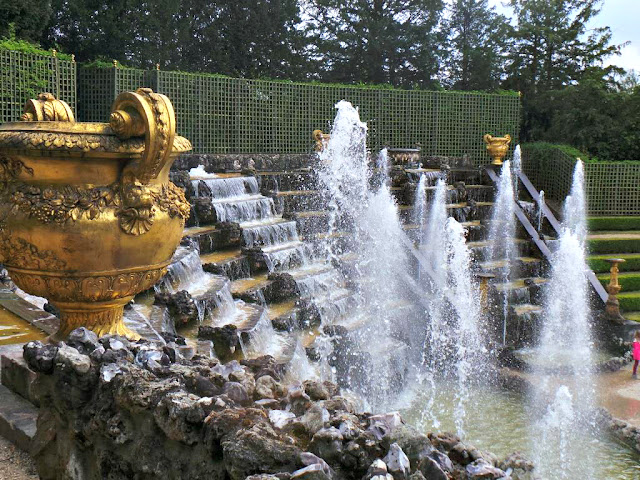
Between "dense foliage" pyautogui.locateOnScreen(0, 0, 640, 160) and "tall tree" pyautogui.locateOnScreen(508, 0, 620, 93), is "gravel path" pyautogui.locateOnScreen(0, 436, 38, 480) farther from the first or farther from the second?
"tall tree" pyautogui.locateOnScreen(508, 0, 620, 93)

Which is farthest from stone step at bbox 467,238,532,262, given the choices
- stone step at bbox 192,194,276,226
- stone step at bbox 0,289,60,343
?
stone step at bbox 0,289,60,343

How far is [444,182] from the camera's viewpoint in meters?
14.4

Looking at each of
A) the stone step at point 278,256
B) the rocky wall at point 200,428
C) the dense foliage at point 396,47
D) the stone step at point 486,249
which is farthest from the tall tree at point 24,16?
the rocky wall at point 200,428

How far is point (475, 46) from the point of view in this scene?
24.8 meters

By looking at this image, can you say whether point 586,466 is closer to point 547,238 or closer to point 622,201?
point 547,238

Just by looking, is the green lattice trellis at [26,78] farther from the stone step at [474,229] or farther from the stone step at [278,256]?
the stone step at [474,229]

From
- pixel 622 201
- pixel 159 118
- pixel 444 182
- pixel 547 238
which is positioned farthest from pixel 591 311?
pixel 159 118

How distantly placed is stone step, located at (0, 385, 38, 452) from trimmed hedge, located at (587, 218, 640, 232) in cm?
1463

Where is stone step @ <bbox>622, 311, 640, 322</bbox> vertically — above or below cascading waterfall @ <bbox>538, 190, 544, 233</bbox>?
below

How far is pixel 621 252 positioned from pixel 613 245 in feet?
1.01

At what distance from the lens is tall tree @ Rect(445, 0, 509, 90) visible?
2391cm

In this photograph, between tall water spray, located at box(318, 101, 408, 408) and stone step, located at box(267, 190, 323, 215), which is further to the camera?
stone step, located at box(267, 190, 323, 215)

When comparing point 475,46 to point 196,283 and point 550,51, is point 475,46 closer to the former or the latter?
point 550,51

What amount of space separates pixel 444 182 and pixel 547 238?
255 centimetres
